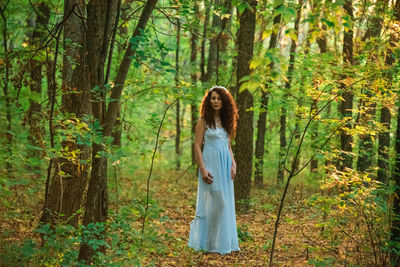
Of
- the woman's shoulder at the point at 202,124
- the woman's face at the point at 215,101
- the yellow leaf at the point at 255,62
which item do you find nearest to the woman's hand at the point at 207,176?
the woman's shoulder at the point at 202,124

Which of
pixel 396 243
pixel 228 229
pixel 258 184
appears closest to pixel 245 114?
pixel 228 229

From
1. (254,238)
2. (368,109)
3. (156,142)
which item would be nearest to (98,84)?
(156,142)

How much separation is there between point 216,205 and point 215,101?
151cm

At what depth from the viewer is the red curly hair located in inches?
214

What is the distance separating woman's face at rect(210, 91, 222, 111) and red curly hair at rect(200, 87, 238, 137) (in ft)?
0.19

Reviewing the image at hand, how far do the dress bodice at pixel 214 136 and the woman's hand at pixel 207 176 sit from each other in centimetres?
44

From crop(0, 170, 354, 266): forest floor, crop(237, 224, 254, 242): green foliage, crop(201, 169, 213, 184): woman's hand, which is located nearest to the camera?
crop(0, 170, 354, 266): forest floor

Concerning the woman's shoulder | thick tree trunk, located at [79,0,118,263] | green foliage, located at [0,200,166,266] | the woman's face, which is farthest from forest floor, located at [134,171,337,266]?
the woman's face

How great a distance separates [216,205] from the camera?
5.31m

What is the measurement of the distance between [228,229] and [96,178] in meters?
2.50

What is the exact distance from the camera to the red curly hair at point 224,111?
544cm

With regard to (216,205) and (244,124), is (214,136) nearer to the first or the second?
(216,205)

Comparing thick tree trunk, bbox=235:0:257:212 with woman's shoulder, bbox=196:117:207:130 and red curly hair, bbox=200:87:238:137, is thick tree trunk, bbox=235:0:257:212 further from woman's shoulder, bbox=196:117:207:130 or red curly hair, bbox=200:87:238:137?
woman's shoulder, bbox=196:117:207:130

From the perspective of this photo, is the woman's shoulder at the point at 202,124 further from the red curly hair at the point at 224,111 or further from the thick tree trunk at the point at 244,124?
the thick tree trunk at the point at 244,124
